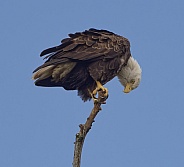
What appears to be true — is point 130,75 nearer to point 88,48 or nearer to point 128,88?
point 128,88

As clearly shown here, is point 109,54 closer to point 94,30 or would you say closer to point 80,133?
point 94,30

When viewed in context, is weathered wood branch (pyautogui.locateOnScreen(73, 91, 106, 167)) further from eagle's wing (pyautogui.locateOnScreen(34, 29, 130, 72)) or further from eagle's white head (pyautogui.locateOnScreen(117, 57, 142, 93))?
eagle's white head (pyautogui.locateOnScreen(117, 57, 142, 93))

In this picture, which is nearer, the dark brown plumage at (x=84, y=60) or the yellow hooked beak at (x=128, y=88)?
the dark brown plumage at (x=84, y=60)

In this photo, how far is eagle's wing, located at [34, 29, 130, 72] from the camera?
669cm

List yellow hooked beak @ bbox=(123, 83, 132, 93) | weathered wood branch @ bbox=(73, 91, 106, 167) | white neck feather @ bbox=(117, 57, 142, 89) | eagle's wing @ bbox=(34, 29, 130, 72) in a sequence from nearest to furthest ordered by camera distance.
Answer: weathered wood branch @ bbox=(73, 91, 106, 167), eagle's wing @ bbox=(34, 29, 130, 72), white neck feather @ bbox=(117, 57, 142, 89), yellow hooked beak @ bbox=(123, 83, 132, 93)

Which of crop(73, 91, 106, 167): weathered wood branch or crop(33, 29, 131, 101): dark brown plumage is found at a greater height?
crop(33, 29, 131, 101): dark brown plumage

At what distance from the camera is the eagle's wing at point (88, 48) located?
21.9 feet

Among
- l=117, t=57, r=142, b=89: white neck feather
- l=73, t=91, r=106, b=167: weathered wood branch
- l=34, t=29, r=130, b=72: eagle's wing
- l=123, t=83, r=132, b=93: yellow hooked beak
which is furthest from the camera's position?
l=123, t=83, r=132, b=93: yellow hooked beak

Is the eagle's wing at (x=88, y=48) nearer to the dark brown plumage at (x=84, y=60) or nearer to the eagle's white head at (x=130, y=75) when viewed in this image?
the dark brown plumage at (x=84, y=60)

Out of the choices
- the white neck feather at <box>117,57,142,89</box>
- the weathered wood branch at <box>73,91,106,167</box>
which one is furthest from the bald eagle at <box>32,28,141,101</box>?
the weathered wood branch at <box>73,91,106,167</box>

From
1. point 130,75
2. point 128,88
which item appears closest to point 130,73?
point 130,75

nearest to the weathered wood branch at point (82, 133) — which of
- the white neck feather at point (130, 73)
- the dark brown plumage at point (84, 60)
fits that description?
the dark brown plumage at point (84, 60)

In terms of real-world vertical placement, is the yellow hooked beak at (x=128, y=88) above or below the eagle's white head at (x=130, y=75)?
below

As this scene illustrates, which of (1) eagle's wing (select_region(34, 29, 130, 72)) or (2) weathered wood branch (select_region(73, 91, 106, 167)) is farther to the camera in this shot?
(1) eagle's wing (select_region(34, 29, 130, 72))
